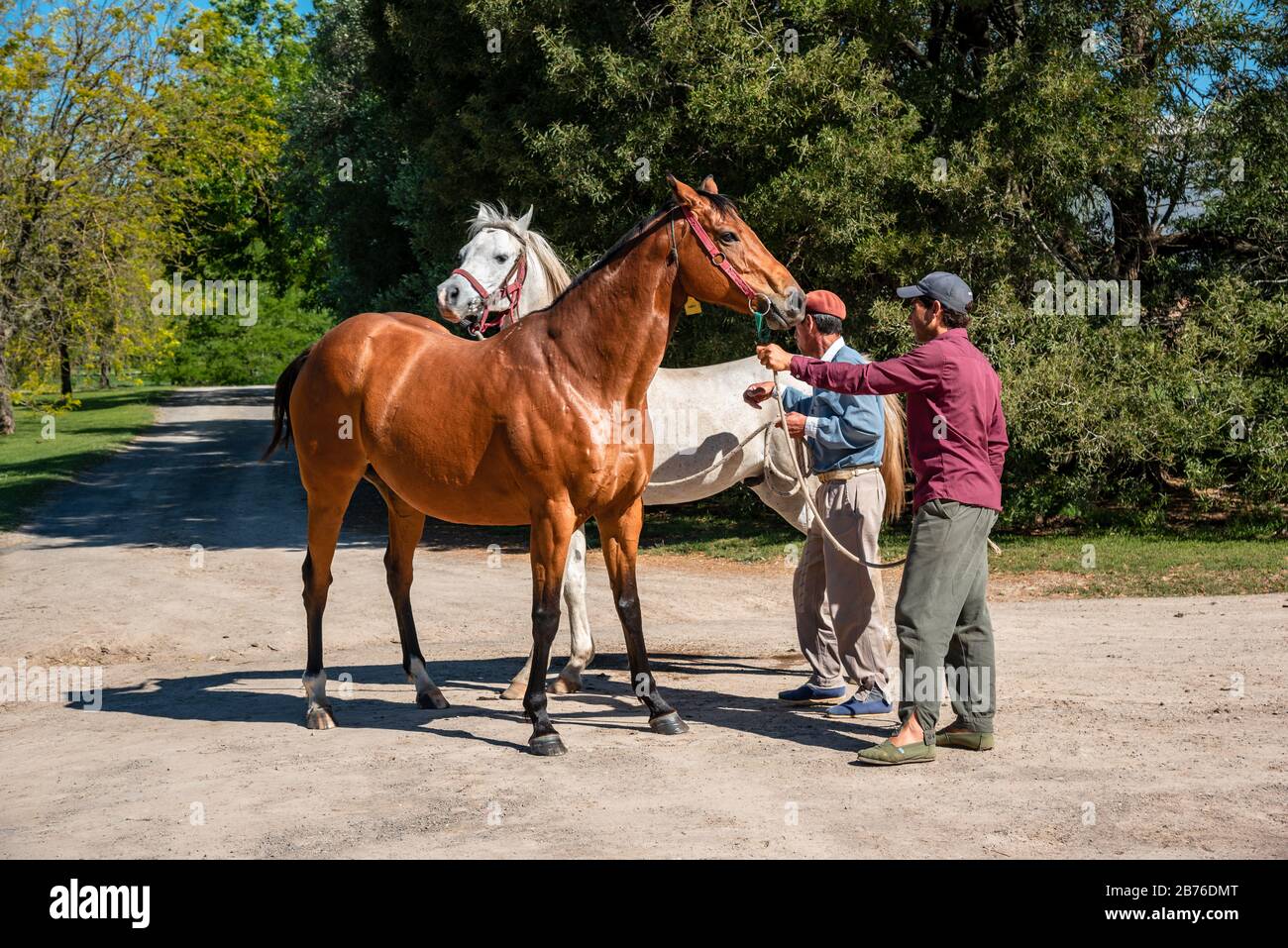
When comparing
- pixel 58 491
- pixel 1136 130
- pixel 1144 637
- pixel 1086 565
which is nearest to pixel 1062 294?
pixel 1136 130

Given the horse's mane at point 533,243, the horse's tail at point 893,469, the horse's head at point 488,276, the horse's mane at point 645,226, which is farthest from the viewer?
the horse's mane at point 533,243

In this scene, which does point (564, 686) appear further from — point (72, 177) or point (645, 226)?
point (72, 177)

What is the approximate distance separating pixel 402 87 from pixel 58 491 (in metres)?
9.05

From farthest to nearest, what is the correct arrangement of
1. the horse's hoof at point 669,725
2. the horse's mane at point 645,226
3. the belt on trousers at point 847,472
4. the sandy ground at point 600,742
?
the belt on trousers at point 847,472 < the horse's hoof at point 669,725 < the horse's mane at point 645,226 < the sandy ground at point 600,742

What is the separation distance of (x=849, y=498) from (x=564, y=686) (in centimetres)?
230

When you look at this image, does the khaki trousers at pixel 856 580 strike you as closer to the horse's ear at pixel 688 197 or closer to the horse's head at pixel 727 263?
the horse's head at pixel 727 263

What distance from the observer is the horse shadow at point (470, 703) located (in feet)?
22.5

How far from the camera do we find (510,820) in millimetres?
5188

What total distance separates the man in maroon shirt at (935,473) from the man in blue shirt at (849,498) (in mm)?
1035

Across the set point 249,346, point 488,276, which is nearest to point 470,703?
point 488,276

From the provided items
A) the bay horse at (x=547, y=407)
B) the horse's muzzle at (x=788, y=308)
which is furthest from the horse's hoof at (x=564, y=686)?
the horse's muzzle at (x=788, y=308)

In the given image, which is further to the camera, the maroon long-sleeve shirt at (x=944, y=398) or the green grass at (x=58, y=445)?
the green grass at (x=58, y=445)

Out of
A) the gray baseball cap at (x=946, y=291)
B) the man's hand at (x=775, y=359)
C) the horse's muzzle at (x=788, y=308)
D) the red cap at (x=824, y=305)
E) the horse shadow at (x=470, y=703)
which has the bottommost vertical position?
the horse shadow at (x=470, y=703)

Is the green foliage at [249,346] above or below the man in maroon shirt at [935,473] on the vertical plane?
above
